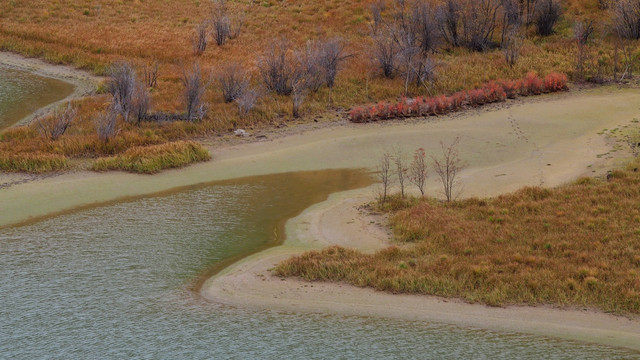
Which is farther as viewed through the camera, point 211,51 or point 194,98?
point 211,51

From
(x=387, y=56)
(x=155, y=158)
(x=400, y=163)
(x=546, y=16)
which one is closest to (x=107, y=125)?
(x=155, y=158)

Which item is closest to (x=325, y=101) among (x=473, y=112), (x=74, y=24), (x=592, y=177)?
(x=473, y=112)

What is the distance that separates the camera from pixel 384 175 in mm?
23078

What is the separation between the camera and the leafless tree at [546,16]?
39031 mm

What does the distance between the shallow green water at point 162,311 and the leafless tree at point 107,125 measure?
17.5 feet

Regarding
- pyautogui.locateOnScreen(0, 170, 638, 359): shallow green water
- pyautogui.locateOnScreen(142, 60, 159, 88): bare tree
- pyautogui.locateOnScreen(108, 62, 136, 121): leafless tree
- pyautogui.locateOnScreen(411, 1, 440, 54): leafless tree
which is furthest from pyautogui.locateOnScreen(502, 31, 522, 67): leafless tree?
pyautogui.locateOnScreen(0, 170, 638, 359): shallow green water

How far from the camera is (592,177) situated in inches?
856

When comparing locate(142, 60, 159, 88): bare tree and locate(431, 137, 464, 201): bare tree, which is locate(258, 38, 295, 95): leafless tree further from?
locate(431, 137, 464, 201): bare tree

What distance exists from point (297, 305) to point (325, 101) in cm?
1613

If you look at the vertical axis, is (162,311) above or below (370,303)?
above

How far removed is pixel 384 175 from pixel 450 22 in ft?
57.4

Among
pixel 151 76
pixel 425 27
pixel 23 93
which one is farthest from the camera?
pixel 425 27

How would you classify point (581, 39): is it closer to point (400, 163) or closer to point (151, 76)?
point (400, 163)

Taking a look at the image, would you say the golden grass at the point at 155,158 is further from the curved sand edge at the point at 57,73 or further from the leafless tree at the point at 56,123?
the curved sand edge at the point at 57,73
